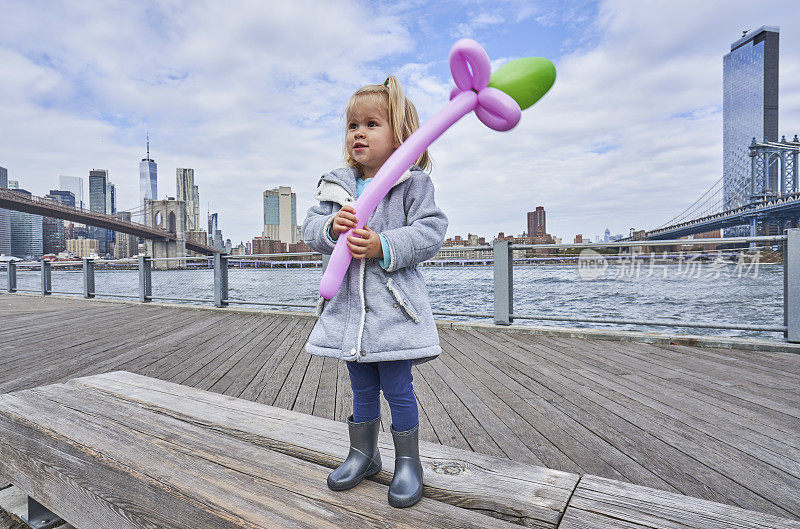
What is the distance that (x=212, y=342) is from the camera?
11.3ft

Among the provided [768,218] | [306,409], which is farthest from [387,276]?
[768,218]

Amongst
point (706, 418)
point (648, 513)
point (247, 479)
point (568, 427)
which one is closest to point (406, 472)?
point (247, 479)

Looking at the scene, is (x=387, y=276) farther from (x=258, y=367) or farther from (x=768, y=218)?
(x=768, y=218)

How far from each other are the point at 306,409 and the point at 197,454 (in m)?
0.87

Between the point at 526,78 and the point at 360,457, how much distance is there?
36.6 inches

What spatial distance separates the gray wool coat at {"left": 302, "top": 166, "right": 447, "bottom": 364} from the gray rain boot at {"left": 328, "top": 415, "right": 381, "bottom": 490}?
0.19m

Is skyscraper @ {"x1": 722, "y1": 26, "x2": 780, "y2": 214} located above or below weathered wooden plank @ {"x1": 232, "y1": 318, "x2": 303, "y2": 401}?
above

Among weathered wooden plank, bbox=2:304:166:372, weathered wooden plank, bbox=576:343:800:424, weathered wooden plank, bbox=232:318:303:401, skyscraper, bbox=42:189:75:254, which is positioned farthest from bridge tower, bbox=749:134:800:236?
skyscraper, bbox=42:189:75:254

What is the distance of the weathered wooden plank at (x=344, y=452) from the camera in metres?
0.85

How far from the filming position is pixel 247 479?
3.06 ft

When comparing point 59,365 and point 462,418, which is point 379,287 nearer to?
point 462,418

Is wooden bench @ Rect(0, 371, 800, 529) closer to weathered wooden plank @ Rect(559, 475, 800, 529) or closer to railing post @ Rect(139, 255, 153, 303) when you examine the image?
weathered wooden plank @ Rect(559, 475, 800, 529)

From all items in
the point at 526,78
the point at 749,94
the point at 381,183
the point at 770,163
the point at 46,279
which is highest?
the point at 749,94

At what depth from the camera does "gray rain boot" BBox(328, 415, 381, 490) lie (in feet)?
3.04
